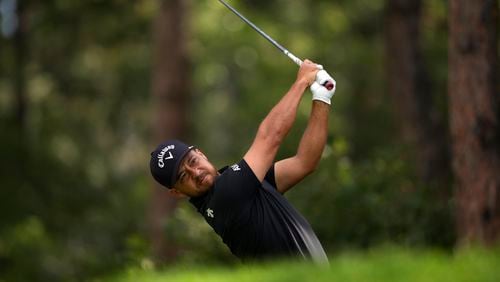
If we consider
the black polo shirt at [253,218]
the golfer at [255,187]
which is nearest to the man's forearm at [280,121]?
the golfer at [255,187]

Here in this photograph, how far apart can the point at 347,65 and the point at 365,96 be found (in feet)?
3.46

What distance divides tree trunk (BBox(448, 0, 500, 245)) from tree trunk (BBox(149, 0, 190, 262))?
9441 mm

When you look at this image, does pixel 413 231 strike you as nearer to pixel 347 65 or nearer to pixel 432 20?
pixel 432 20

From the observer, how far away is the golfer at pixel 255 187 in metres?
6.07

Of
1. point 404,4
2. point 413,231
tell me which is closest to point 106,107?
point 404,4

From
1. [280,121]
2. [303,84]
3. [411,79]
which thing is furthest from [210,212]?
[411,79]

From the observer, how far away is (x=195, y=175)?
20.2 feet

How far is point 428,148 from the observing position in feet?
52.5

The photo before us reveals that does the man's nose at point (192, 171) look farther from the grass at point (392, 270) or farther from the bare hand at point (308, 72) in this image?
the grass at point (392, 270)

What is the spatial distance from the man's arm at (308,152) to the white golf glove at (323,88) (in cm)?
3

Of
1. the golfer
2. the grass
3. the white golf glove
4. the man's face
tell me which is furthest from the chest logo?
the grass

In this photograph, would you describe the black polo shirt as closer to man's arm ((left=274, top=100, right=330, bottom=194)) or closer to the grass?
man's arm ((left=274, top=100, right=330, bottom=194))

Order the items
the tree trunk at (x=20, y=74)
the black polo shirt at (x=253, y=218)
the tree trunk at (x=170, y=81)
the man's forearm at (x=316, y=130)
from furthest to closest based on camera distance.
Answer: the tree trunk at (x=20, y=74), the tree trunk at (x=170, y=81), the man's forearm at (x=316, y=130), the black polo shirt at (x=253, y=218)

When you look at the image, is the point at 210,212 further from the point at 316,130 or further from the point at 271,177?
the point at 316,130
